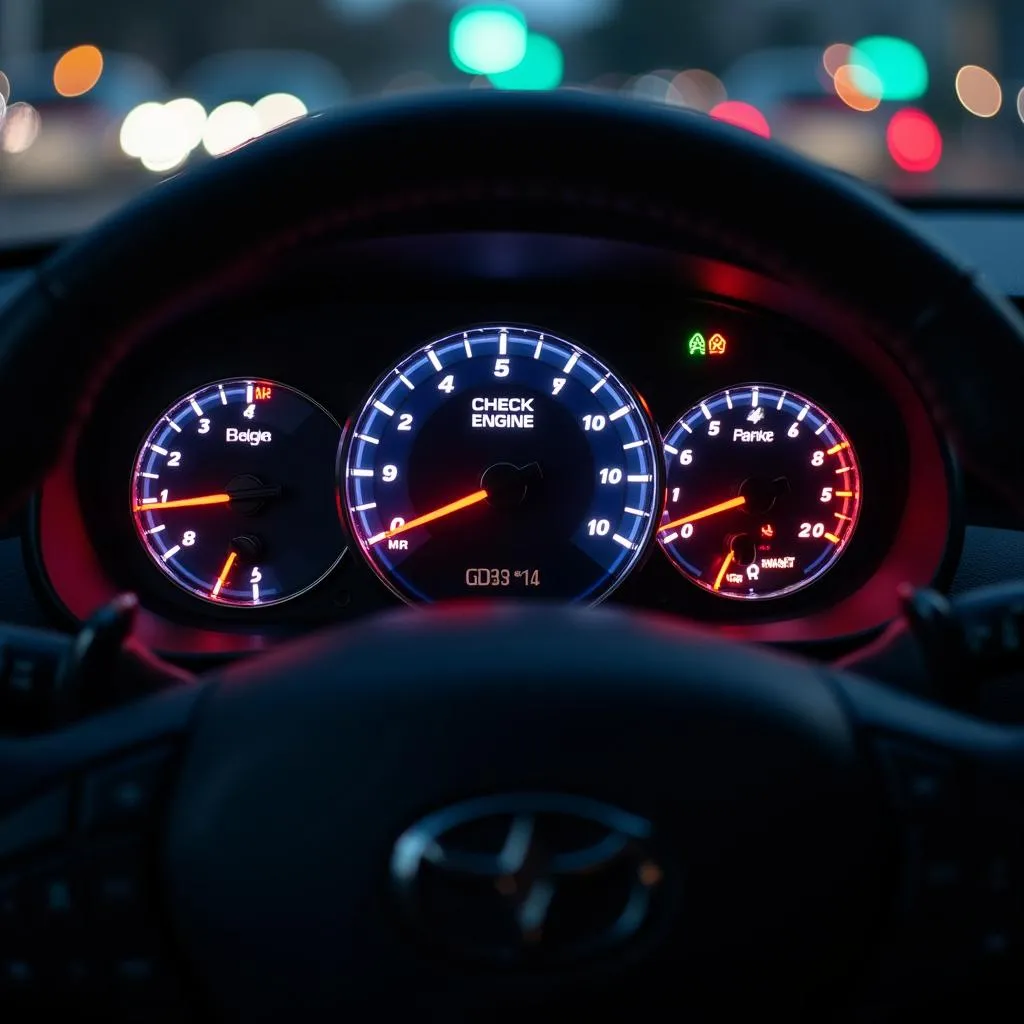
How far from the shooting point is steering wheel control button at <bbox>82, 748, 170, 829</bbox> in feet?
5.11

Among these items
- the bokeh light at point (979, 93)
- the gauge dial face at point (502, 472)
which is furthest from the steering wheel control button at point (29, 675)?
the bokeh light at point (979, 93)

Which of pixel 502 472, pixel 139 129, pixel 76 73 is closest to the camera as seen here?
pixel 502 472

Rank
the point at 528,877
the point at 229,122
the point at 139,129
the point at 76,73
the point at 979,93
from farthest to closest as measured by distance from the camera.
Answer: the point at 979,93 → the point at 229,122 → the point at 76,73 → the point at 139,129 → the point at 528,877

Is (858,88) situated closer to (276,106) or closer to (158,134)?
(158,134)

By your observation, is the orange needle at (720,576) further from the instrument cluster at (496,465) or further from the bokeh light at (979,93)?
the bokeh light at (979,93)

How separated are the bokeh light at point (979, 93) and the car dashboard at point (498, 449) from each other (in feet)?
112

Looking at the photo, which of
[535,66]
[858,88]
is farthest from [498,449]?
[535,66]

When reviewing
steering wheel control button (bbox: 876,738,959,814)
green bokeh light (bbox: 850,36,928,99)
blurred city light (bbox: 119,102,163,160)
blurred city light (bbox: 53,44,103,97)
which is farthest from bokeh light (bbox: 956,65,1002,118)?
steering wheel control button (bbox: 876,738,959,814)

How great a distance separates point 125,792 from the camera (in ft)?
5.15

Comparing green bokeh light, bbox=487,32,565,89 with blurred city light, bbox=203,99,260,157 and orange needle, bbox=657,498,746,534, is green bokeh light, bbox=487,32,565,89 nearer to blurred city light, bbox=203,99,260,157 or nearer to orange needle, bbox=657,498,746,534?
blurred city light, bbox=203,99,260,157

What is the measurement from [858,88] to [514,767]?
76.1 ft

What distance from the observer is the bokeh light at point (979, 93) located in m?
35.8

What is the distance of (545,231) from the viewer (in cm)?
326

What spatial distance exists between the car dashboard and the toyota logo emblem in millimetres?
1951
